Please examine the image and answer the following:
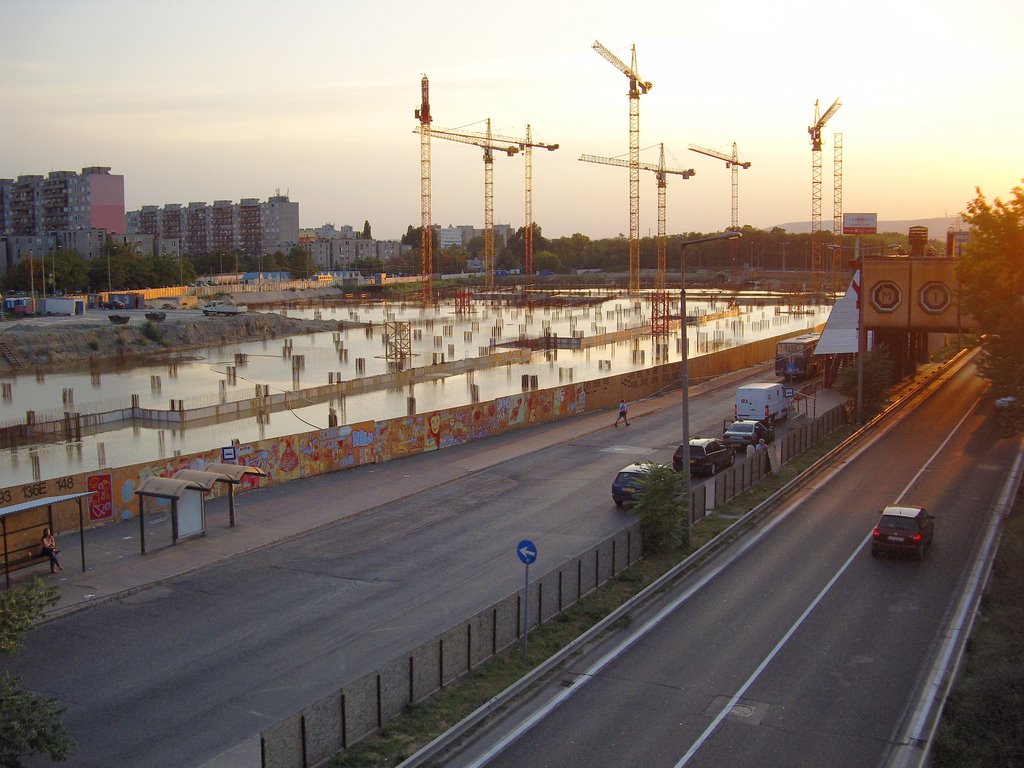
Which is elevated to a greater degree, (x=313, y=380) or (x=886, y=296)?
(x=886, y=296)

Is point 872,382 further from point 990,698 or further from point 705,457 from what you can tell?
point 990,698

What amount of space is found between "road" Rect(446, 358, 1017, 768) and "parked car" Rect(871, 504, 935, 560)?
0.36 m

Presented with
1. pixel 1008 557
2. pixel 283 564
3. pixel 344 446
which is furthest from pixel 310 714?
pixel 344 446

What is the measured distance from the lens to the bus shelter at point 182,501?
75.9ft

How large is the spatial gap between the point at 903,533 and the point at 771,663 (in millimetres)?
7366

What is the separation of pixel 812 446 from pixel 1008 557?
15690mm

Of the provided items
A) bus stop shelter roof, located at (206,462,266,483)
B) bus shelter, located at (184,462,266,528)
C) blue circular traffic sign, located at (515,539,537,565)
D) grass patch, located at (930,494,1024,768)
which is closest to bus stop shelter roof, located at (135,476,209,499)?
bus shelter, located at (184,462,266,528)

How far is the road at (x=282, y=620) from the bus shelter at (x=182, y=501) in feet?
7.16

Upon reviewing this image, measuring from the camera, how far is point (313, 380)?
71062 millimetres

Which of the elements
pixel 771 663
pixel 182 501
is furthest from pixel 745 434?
pixel 182 501

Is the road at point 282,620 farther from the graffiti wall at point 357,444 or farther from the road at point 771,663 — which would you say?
the road at point 771,663

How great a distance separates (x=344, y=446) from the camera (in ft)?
106

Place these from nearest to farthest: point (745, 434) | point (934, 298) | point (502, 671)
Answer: point (502, 671) → point (745, 434) → point (934, 298)

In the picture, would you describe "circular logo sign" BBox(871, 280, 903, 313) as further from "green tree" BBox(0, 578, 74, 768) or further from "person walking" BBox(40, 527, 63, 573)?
"green tree" BBox(0, 578, 74, 768)
